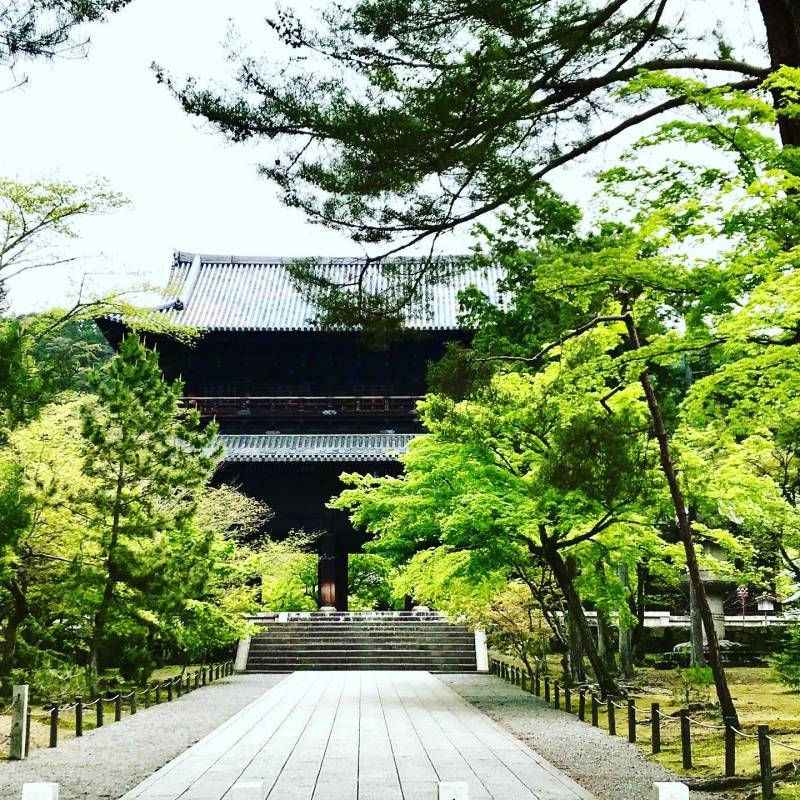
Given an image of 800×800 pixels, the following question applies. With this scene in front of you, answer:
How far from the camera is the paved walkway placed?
362 inches

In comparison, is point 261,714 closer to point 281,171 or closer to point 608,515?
point 608,515

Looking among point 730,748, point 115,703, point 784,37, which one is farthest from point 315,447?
point 784,37

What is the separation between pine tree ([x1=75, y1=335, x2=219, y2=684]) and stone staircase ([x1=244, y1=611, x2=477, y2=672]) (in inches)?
404

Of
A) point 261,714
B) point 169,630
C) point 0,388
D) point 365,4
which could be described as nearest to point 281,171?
point 365,4

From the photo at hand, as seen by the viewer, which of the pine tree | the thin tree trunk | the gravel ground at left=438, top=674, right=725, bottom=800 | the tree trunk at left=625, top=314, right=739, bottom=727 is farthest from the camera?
the pine tree

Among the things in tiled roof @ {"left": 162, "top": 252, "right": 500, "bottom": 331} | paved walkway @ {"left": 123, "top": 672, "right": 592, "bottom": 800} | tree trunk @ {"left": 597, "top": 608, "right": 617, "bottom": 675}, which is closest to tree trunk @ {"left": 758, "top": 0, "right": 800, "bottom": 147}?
paved walkway @ {"left": 123, "top": 672, "right": 592, "bottom": 800}

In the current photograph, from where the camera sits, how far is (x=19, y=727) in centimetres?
1150

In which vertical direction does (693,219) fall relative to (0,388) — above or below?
above

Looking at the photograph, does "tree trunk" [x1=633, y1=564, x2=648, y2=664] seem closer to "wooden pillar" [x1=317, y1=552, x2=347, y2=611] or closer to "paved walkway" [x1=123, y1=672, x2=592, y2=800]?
"paved walkway" [x1=123, y1=672, x2=592, y2=800]

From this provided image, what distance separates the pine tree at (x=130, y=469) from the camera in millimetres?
16469

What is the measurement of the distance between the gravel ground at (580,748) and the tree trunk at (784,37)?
6.01 metres

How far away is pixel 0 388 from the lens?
33.3 feet

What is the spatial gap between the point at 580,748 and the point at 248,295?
26.7 m

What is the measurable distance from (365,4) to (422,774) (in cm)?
748
